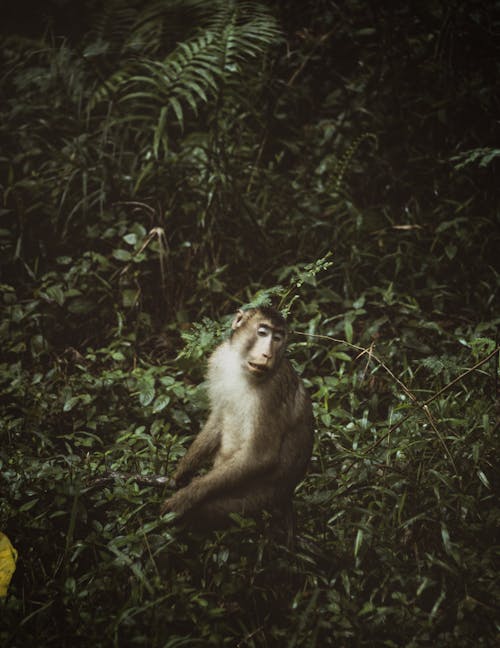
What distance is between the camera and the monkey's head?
2.51 m

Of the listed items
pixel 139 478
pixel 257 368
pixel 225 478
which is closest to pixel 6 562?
pixel 139 478

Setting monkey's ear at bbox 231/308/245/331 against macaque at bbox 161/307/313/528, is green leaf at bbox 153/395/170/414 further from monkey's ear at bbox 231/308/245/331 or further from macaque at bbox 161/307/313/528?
monkey's ear at bbox 231/308/245/331

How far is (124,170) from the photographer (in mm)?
4215

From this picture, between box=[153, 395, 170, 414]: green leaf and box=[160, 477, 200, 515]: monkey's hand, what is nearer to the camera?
box=[160, 477, 200, 515]: monkey's hand

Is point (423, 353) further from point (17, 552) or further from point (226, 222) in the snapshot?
point (17, 552)

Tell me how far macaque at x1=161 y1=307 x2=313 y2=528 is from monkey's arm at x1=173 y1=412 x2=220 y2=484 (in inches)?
6.8

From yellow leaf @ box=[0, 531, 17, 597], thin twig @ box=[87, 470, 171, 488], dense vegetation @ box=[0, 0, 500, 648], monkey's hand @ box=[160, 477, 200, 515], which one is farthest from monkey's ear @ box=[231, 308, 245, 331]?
yellow leaf @ box=[0, 531, 17, 597]

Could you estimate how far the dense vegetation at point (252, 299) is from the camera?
96.0 inches

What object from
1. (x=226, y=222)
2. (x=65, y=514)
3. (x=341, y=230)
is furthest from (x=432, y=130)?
(x=65, y=514)

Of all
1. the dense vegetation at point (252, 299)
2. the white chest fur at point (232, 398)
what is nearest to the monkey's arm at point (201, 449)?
the white chest fur at point (232, 398)

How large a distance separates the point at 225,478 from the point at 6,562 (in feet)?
3.06

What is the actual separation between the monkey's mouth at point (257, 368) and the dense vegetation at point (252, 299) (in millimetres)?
464

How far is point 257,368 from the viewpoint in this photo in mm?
2496

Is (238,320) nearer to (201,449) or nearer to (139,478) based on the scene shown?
(201,449)
